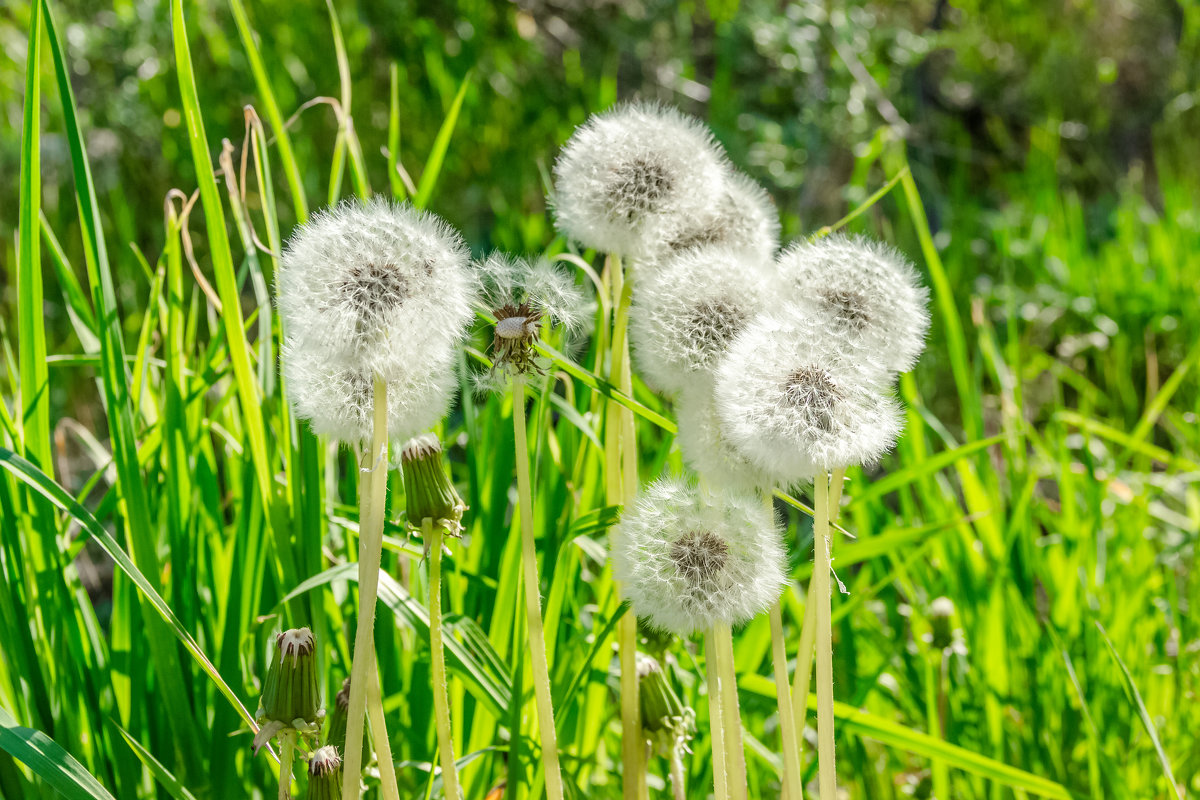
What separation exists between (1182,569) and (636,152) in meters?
2.45

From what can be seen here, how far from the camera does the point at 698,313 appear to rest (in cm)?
97

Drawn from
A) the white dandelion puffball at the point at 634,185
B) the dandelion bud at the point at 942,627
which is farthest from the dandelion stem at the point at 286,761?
the dandelion bud at the point at 942,627

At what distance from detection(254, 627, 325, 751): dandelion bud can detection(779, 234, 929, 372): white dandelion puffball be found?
1.94 feet

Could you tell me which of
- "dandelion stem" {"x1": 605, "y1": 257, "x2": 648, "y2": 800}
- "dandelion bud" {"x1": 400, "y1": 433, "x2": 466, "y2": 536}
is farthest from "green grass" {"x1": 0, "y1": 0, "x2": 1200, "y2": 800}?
"dandelion bud" {"x1": 400, "y1": 433, "x2": 466, "y2": 536}

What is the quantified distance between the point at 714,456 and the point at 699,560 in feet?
0.34

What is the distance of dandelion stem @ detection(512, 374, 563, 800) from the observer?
2.98 ft

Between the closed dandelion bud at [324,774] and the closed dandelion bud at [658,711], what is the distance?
0.36 meters

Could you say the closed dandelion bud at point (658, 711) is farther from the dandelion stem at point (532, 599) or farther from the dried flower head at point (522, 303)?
the dried flower head at point (522, 303)

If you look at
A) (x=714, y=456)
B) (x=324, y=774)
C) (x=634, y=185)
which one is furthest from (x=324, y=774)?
(x=634, y=185)

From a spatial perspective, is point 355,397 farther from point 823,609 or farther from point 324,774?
point 823,609

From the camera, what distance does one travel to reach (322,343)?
32.7 inches

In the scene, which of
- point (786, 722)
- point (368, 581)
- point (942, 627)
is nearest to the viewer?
point (368, 581)

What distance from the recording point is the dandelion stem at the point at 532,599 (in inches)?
35.8

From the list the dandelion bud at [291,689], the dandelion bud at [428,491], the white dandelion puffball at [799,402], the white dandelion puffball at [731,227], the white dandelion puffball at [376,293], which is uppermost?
the white dandelion puffball at [731,227]
